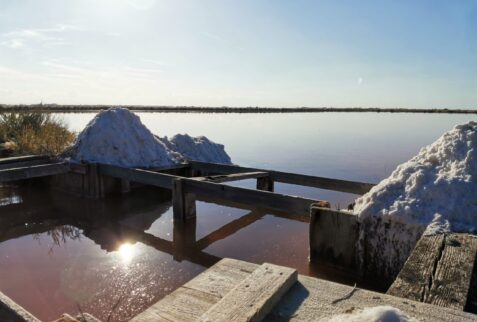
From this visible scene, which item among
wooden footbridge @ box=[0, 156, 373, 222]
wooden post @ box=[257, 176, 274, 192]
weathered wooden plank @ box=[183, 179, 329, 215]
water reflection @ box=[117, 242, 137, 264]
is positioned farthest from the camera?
wooden post @ box=[257, 176, 274, 192]

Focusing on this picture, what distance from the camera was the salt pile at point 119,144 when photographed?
927cm

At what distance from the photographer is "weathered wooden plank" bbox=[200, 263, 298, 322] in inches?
74.1

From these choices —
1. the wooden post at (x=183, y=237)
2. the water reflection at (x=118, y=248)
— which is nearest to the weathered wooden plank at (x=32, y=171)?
the water reflection at (x=118, y=248)

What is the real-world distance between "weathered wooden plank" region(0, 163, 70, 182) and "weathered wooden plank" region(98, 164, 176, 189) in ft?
3.15

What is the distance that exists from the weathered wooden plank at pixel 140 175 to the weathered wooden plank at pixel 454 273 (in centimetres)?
A: 510

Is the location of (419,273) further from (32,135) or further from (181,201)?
(32,135)

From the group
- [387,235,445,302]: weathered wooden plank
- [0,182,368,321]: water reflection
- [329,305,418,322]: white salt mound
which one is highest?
[329,305,418,322]: white salt mound

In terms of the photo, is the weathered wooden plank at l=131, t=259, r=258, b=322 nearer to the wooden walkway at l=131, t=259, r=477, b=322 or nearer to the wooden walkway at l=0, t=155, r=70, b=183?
the wooden walkway at l=131, t=259, r=477, b=322

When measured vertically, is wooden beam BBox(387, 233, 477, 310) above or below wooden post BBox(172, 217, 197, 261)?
above

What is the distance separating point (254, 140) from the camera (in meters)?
21.9

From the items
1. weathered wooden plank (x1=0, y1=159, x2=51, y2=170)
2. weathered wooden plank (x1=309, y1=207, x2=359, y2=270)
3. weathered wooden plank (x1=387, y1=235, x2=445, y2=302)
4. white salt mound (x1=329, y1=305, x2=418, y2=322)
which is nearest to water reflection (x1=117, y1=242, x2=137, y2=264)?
weathered wooden plank (x1=309, y1=207, x2=359, y2=270)

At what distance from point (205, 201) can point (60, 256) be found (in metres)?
3.90

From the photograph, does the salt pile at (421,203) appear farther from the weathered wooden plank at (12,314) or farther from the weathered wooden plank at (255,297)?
the weathered wooden plank at (12,314)

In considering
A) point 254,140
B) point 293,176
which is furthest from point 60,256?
point 254,140
